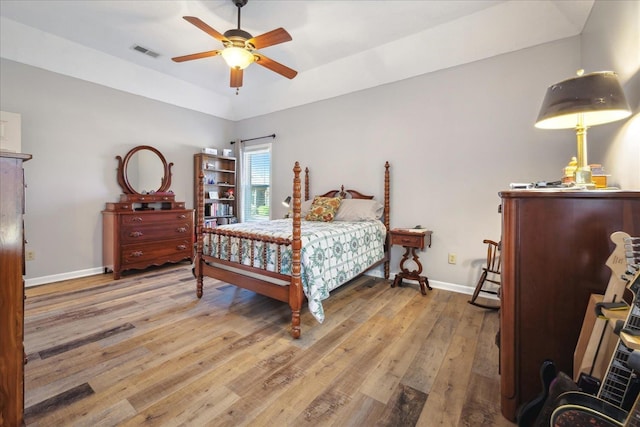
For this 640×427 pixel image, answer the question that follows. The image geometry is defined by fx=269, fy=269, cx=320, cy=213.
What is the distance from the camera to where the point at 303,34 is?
3.06m

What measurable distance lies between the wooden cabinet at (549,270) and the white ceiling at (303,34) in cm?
231

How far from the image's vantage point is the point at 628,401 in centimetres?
82

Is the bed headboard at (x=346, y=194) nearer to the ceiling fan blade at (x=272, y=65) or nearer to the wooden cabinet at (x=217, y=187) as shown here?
the ceiling fan blade at (x=272, y=65)

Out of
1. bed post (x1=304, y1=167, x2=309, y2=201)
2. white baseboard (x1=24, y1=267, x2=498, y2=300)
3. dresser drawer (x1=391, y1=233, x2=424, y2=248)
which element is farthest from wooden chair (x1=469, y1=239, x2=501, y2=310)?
bed post (x1=304, y1=167, x2=309, y2=201)

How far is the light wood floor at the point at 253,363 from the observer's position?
1.36 meters

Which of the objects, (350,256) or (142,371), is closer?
(142,371)

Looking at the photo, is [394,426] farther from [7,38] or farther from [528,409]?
[7,38]

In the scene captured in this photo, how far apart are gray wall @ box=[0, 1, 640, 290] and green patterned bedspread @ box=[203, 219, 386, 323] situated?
87cm

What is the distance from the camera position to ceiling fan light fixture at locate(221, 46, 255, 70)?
7.66 ft

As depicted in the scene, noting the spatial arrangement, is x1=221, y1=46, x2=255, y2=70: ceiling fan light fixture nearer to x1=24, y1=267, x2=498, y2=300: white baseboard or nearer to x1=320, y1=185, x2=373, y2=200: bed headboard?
x1=320, y1=185, x2=373, y2=200: bed headboard

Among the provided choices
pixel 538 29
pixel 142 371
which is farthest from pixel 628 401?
pixel 538 29

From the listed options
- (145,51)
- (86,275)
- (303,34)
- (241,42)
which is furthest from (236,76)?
(86,275)

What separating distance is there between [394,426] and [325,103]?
3.95m

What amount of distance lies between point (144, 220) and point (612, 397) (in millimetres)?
4467
